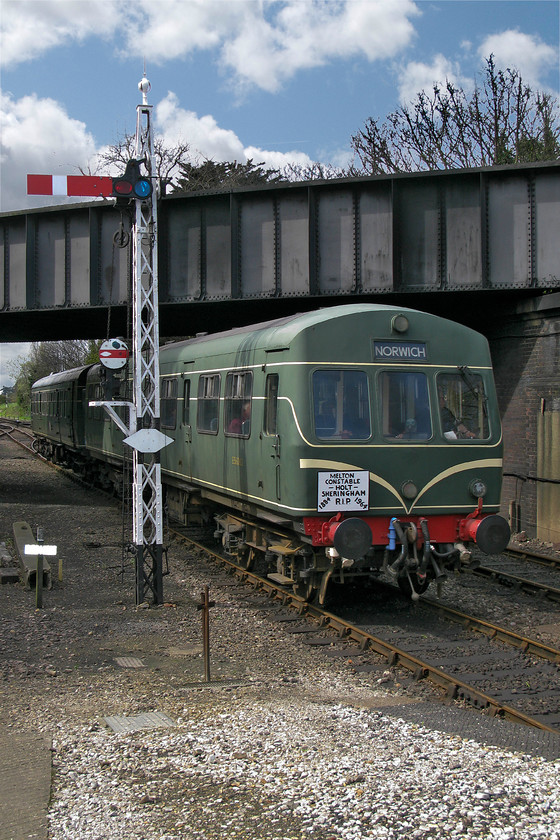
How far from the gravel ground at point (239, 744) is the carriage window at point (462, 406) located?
2258 mm

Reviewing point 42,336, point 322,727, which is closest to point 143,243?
point 322,727

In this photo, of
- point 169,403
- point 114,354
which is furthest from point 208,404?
point 169,403

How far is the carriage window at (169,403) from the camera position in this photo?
14.8 m

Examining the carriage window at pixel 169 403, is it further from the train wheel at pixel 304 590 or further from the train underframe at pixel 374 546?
the train wheel at pixel 304 590

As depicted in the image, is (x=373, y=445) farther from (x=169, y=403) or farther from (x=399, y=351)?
(x=169, y=403)

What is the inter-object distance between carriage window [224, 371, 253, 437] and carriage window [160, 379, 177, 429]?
318 centimetres

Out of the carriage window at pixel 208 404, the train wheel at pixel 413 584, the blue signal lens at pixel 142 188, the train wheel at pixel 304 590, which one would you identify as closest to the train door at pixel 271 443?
the train wheel at pixel 304 590

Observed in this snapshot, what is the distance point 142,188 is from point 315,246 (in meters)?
6.45

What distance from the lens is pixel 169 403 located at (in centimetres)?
→ 1520

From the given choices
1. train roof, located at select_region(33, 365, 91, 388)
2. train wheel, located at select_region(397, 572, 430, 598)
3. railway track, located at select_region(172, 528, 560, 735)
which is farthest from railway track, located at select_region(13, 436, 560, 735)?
train roof, located at select_region(33, 365, 91, 388)

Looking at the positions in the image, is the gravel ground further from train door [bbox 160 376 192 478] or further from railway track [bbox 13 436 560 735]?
train door [bbox 160 376 192 478]

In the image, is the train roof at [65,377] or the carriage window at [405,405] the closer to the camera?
the carriage window at [405,405]

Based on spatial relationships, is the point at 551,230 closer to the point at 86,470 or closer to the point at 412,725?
the point at 412,725

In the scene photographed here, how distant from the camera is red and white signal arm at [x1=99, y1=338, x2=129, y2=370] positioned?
1052 cm
